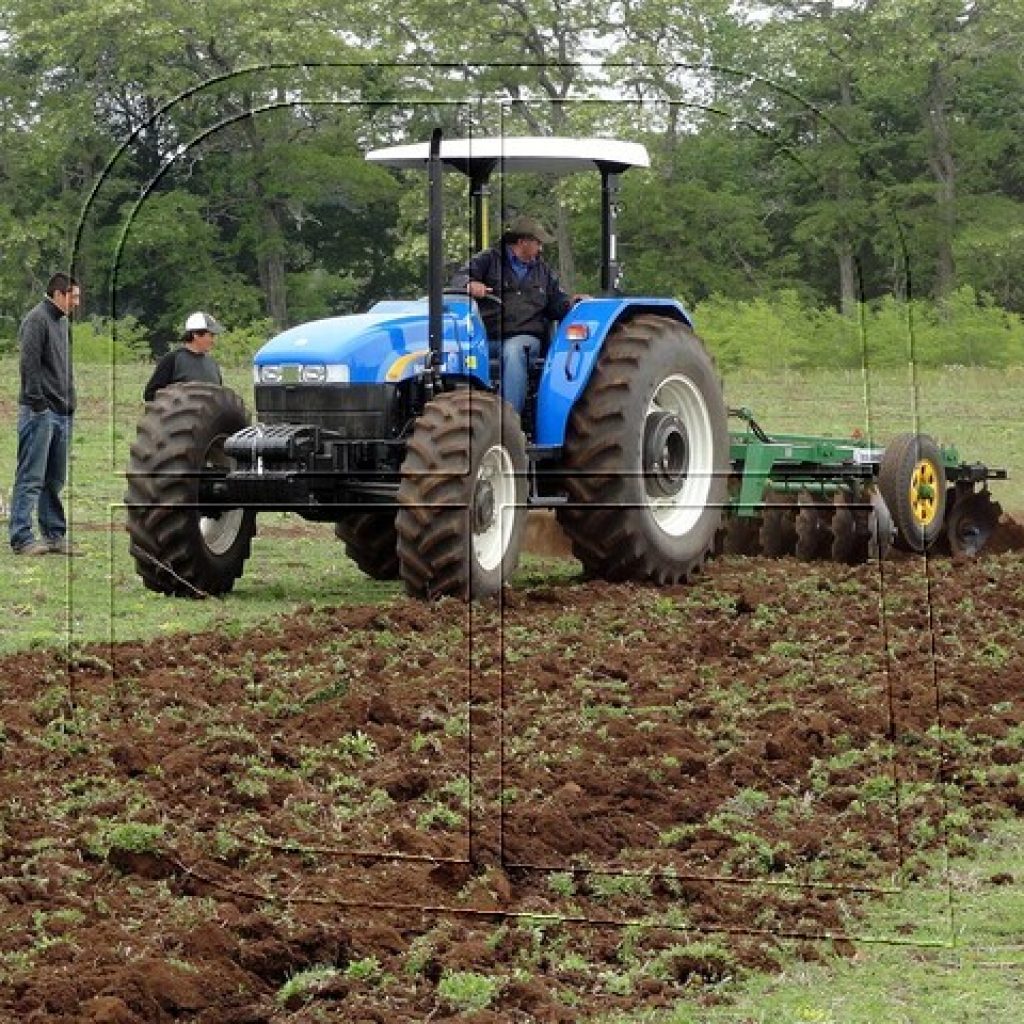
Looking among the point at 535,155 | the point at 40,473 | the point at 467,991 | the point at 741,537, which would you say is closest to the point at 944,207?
the point at 535,155

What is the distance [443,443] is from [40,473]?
4.02m

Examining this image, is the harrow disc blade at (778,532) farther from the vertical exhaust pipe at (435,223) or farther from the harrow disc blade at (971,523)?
the vertical exhaust pipe at (435,223)

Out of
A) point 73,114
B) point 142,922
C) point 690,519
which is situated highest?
point 73,114

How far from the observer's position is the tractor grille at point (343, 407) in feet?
37.7

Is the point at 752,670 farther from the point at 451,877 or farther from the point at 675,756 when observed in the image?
the point at 451,877

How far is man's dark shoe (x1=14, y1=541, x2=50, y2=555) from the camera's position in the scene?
13.8 meters

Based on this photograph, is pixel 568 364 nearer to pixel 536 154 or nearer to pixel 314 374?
pixel 314 374

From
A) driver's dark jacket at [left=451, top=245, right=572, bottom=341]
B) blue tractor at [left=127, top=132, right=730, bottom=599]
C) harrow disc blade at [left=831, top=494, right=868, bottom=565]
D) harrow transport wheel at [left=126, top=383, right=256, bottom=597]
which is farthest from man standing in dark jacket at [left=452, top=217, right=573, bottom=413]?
harrow disc blade at [left=831, top=494, right=868, bottom=565]

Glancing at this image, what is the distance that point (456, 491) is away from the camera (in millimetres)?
10844

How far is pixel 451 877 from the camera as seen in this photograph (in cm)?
627

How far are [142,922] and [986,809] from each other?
9.81 feet

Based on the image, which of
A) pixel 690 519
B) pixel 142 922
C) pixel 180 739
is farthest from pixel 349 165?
pixel 690 519

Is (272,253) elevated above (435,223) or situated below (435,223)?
below

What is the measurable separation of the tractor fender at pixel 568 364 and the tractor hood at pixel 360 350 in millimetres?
399
